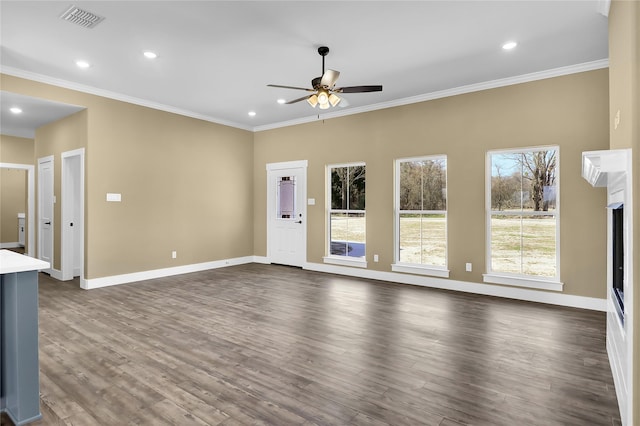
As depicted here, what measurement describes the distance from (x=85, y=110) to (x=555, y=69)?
6.72 meters

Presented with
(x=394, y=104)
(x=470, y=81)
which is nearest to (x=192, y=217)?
(x=394, y=104)

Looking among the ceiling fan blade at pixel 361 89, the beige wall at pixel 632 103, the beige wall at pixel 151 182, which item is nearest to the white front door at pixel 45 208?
the beige wall at pixel 151 182

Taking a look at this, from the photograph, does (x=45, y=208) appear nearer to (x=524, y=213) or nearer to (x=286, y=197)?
(x=286, y=197)

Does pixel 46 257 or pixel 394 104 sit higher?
pixel 394 104

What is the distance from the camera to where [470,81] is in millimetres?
5066

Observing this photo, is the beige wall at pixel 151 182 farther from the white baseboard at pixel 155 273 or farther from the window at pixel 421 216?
the window at pixel 421 216

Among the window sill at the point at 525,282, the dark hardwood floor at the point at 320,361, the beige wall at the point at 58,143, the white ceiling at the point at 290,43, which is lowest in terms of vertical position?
the dark hardwood floor at the point at 320,361

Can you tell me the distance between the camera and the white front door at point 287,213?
24.0ft

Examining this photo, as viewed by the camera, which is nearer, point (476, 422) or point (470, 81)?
point (476, 422)

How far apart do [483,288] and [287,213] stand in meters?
4.07

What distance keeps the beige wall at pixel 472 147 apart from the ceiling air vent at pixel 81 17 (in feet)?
13.7

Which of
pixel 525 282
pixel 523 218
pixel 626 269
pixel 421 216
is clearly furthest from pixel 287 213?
pixel 626 269

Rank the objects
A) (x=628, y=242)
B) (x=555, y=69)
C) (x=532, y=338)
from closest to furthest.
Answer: (x=628, y=242) < (x=532, y=338) < (x=555, y=69)

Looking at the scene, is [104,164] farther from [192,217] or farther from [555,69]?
[555,69]
